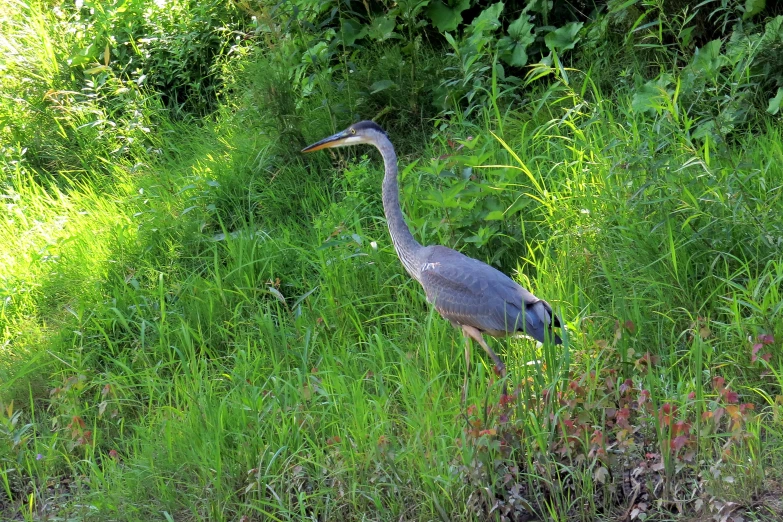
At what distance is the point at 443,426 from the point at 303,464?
0.65 meters

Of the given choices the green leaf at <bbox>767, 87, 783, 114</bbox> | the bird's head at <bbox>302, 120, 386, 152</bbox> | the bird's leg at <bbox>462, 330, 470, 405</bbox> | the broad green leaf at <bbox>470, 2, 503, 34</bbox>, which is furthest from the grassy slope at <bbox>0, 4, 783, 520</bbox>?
the broad green leaf at <bbox>470, 2, 503, 34</bbox>

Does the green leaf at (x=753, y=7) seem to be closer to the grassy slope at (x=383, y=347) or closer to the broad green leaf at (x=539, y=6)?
the grassy slope at (x=383, y=347)

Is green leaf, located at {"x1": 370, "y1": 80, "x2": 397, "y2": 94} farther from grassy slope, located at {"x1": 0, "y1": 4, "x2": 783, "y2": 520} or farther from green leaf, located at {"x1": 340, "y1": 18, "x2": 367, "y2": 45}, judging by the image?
grassy slope, located at {"x1": 0, "y1": 4, "x2": 783, "y2": 520}

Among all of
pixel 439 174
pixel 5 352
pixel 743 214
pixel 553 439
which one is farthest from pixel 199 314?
pixel 743 214

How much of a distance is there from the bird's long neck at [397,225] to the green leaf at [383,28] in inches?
59.7

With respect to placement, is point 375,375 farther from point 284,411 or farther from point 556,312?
point 556,312

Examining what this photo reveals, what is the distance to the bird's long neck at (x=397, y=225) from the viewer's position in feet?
16.4

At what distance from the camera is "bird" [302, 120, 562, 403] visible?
4430mm

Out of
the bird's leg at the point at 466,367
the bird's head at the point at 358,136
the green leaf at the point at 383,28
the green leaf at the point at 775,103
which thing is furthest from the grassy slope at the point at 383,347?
the green leaf at the point at 383,28

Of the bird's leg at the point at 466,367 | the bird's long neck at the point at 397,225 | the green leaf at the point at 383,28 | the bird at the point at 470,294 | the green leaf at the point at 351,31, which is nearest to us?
the bird's leg at the point at 466,367

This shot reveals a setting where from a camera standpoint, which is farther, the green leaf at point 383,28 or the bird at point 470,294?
the green leaf at point 383,28

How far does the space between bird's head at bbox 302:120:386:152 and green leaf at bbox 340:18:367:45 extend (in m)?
1.25

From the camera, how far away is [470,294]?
4.63 m

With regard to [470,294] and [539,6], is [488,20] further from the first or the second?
[470,294]
